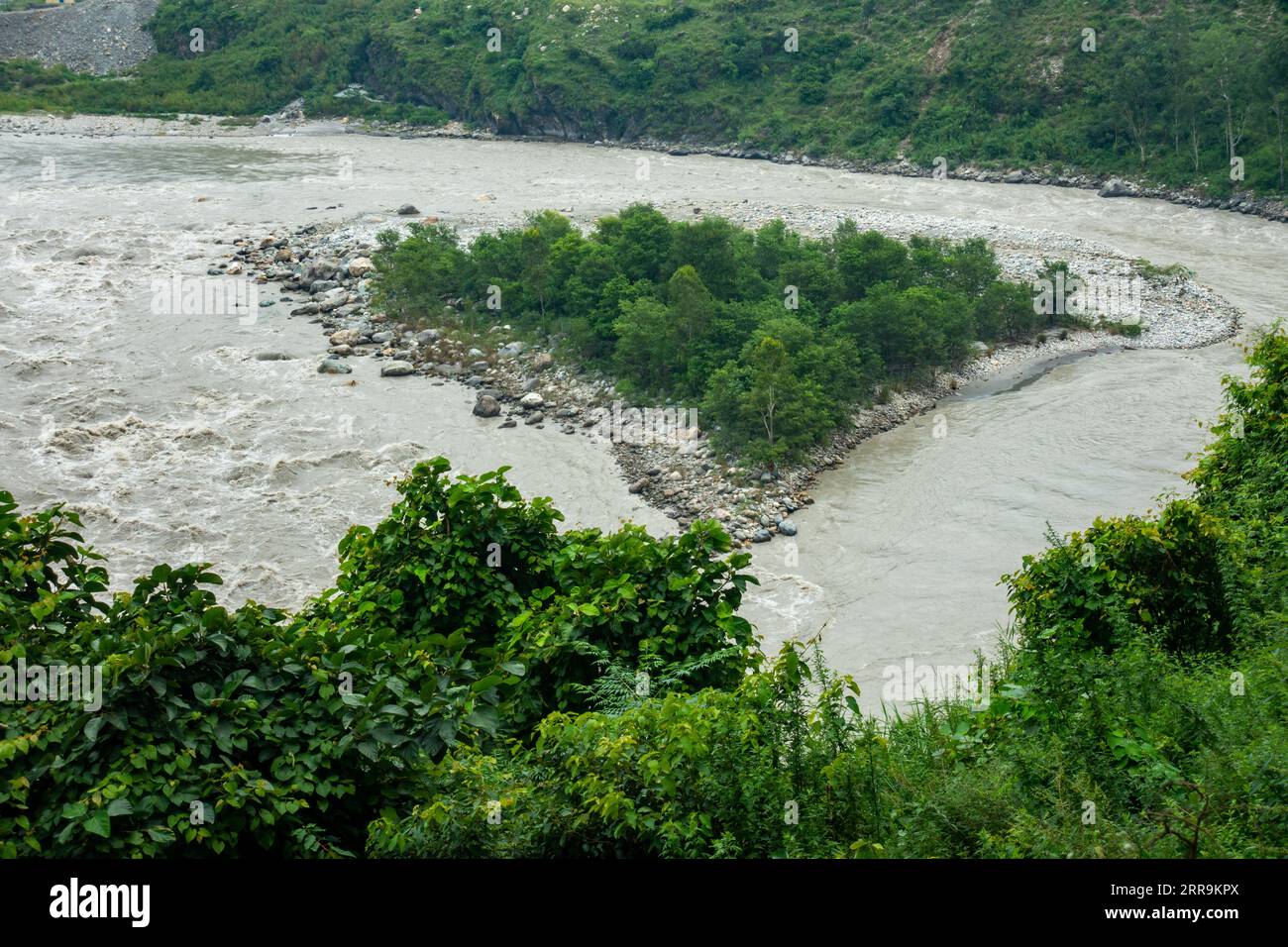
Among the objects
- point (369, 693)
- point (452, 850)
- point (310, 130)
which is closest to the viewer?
point (452, 850)

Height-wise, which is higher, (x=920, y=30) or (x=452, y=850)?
(x=920, y=30)

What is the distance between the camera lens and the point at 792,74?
48188 millimetres

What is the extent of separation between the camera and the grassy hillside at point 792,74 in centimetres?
3775

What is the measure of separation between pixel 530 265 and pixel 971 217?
1485 centimetres

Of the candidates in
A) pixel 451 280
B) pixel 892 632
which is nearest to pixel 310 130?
pixel 451 280

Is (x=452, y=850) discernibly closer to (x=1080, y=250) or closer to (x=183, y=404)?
(x=183, y=404)

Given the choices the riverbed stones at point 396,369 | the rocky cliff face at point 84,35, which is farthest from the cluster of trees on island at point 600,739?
the rocky cliff face at point 84,35

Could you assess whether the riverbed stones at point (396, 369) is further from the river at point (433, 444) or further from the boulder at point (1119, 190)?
the boulder at point (1119, 190)

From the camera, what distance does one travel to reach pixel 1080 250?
99.0ft

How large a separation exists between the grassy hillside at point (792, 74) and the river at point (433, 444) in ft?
16.2

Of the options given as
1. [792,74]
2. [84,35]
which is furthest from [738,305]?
[84,35]

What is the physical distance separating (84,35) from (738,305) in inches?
2231

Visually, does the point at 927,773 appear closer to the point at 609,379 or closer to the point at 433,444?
the point at 433,444

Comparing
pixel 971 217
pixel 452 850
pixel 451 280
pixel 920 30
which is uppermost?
pixel 920 30
